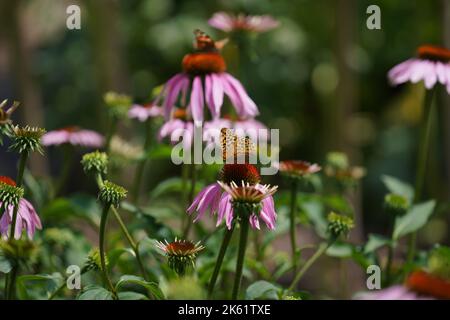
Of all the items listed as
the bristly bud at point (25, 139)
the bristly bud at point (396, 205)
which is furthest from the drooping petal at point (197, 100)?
the bristly bud at point (396, 205)

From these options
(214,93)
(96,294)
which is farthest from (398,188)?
(96,294)

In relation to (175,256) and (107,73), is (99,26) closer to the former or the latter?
(107,73)

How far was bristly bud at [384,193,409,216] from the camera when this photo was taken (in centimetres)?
124

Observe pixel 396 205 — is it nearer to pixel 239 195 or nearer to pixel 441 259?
pixel 441 259

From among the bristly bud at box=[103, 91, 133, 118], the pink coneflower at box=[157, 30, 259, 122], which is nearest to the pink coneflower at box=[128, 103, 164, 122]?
the bristly bud at box=[103, 91, 133, 118]

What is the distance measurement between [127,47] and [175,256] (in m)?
3.67

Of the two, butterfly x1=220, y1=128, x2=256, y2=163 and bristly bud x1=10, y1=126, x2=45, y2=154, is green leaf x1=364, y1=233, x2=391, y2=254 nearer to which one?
butterfly x1=220, y1=128, x2=256, y2=163

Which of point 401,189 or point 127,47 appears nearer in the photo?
point 401,189

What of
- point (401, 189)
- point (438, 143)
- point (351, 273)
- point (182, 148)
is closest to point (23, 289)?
point (182, 148)

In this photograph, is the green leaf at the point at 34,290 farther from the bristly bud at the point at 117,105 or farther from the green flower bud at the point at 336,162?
the green flower bud at the point at 336,162

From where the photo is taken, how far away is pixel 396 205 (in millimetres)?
1237

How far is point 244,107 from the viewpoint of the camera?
1.14 meters

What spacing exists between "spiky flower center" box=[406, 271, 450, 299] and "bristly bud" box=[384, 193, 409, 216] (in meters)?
0.53
